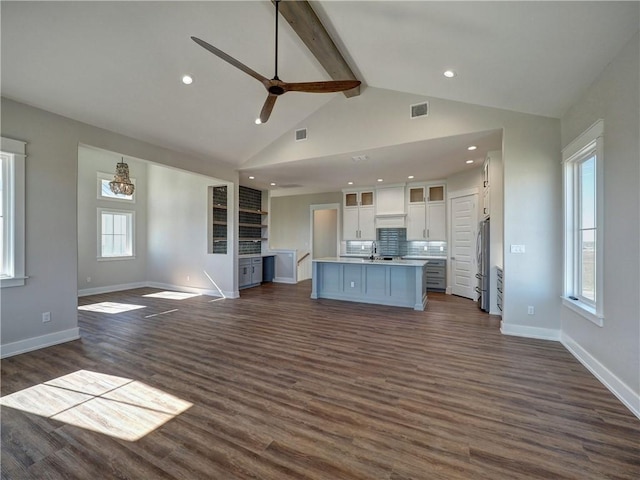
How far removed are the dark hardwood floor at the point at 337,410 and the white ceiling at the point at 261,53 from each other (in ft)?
9.80

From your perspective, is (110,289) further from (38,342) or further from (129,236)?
(38,342)

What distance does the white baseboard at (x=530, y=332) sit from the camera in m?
3.79

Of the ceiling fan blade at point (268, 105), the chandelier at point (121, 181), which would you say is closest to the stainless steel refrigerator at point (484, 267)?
the ceiling fan blade at point (268, 105)

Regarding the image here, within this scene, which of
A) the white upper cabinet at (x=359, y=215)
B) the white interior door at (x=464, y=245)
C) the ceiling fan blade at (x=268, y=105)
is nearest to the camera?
the ceiling fan blade at (x=268, y=105)

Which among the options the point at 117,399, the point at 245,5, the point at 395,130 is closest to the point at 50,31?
the point at 245,5

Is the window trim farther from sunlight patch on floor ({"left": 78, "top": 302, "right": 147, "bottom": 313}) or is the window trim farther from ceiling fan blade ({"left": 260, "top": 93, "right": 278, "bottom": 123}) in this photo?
ceiling fan blade ({"left": 260, "top": 93, "right": 278, "bottom": 123})

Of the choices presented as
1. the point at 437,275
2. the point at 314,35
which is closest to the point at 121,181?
the point at 314,35

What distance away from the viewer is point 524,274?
3.91 meters

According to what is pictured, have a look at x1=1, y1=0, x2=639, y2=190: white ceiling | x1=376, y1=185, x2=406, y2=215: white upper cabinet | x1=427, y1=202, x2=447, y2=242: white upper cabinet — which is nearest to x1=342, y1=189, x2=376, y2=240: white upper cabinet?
x1=376, y1=185, x2=406, y2=215: white upper cabinet

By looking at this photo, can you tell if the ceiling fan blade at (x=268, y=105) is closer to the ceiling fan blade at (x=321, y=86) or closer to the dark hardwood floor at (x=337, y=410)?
the ceiling fan blade at (x=321, y=86)

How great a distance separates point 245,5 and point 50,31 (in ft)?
6.17

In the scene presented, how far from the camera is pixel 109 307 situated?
5570 mm

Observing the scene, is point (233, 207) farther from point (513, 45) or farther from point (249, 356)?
point (513, 45)

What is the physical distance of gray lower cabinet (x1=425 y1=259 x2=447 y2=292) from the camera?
7262 millimetres
